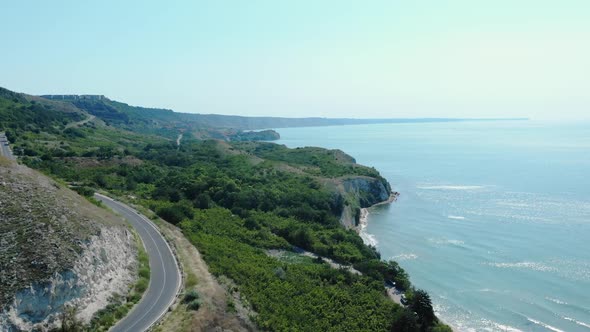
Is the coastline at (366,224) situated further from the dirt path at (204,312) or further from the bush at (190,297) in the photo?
the bush at (190,297)

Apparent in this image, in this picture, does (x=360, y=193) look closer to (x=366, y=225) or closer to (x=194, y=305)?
(x=366, y=225)

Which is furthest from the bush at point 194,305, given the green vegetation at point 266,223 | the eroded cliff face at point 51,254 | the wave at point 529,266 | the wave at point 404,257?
the wave at point 529,266

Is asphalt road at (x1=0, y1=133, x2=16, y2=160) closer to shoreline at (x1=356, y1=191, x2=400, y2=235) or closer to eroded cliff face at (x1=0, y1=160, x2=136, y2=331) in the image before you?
eroded cliff face at (x1=0, y1=160, x2=136, y2=331)

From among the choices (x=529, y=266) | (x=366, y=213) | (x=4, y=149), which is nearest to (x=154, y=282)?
(x=529, y=266)

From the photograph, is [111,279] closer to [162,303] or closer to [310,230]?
[162,303]

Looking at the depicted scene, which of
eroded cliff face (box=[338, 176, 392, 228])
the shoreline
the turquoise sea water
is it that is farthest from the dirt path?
eroded cliff face (box=[338, 176, 392, 228])

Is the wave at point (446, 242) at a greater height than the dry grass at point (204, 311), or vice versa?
the dry grass at point (204, 311)

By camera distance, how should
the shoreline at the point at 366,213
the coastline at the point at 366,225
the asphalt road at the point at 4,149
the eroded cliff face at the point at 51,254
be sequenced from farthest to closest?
1. the shoreline at the point at 366,213
2. the asphalt road at the point at 4,149
3. the coastline at the point at 366,225
4. the eroded cliff face at the point at 51,254
